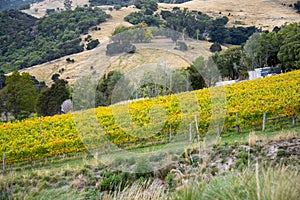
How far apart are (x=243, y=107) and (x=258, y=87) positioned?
4834 mm

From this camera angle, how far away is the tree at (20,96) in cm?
3794

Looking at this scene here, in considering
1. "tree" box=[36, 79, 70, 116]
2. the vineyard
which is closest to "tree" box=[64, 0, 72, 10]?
"tree" box=[36, 79, 70, 116]

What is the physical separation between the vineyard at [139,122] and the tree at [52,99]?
13.7 meters

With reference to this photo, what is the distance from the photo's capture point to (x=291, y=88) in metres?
20.3

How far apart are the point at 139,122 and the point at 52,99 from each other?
1937 centimetres

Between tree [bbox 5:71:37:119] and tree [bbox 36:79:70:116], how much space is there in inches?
130

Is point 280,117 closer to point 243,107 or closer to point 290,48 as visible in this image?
point 243,107

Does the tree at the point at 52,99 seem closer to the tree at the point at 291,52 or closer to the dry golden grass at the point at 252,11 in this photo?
the tree at the point at 291,52

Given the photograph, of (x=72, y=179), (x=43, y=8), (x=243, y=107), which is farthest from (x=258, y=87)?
(x=43, y=8)

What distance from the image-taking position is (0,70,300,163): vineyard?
651 inches

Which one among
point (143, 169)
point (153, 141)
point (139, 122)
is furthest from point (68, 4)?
point (143, 169)

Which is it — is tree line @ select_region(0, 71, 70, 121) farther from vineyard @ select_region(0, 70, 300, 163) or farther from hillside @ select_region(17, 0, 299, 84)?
vineyard @ select_region(0, 70, 300, 163)

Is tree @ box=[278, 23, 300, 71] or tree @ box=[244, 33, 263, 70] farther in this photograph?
tree @ box=[244, 33, 263, 70]

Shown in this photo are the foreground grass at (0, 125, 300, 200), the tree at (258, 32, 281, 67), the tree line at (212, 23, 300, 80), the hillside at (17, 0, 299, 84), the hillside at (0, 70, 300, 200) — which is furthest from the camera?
the hillside at (17, 0, 299, 84)
